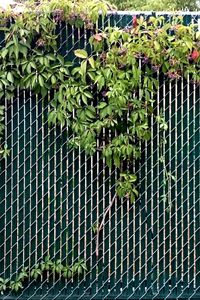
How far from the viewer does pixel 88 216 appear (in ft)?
15.2

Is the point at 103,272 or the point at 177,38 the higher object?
the point at 177,38

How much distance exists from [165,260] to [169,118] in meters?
1.14

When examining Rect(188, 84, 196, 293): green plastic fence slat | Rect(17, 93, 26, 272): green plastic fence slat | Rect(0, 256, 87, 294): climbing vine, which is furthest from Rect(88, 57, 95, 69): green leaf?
Rect(0, 256, 87, 294): climbing vine

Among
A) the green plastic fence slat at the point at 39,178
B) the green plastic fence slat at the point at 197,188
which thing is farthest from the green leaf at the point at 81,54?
the green plastic fence slat at the point at 197,188

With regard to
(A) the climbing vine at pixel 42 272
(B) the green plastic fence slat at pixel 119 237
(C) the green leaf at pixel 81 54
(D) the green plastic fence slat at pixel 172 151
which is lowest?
(A) the climbing vine at pixel 42 272

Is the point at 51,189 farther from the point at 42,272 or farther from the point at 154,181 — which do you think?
the point at 154,181

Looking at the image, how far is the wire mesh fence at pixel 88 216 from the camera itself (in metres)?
4.63

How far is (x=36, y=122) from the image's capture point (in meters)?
4.68

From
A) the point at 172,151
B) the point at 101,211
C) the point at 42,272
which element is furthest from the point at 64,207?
the point at 172,151

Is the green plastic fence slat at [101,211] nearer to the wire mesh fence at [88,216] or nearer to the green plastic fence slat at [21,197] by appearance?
the wire mesh fence at [88,216]

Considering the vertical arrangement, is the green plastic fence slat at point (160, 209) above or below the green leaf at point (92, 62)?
below

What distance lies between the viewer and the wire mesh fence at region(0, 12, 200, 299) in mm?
4629

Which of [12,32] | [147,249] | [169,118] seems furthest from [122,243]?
[12,32]

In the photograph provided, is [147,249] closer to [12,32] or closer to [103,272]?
[103,272]
